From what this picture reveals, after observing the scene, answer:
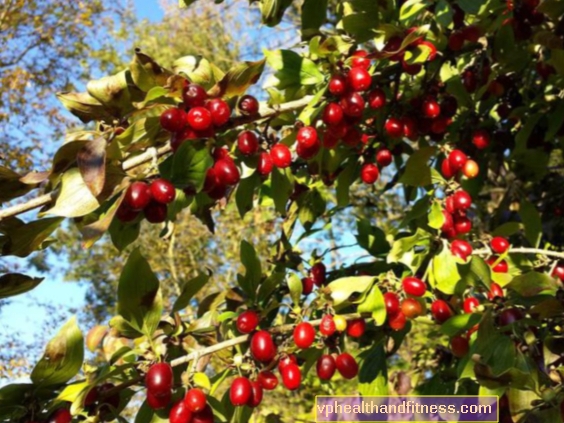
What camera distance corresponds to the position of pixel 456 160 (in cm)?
214

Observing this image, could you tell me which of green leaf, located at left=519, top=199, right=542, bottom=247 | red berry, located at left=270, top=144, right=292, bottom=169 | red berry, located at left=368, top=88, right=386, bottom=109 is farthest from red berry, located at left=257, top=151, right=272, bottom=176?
green leaf, located at left=519, top=199, right=542, bottom=247

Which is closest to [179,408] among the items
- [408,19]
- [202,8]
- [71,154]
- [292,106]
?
[71,154]

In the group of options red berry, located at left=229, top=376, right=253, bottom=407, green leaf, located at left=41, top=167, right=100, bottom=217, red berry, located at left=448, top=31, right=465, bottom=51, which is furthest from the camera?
red berry, located at left=448, top=31, right=465, bottom=51

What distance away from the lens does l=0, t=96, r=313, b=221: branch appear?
1.25 metres

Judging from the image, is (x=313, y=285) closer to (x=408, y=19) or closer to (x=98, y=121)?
(x=408, y=19)

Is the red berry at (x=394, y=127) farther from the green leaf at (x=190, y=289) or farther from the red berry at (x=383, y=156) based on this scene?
the green leaf at (x=190, y=289)

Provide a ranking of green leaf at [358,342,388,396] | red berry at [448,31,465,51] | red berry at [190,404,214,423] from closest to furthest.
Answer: red berry at [190,404,214,423] → red berry at [448,31,465,51] → green leaf at [358,342,388,396]

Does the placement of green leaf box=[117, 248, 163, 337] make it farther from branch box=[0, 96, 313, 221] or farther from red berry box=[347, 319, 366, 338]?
red berry box=[347, 319, 366, 338]

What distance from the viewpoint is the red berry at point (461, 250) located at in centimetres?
197

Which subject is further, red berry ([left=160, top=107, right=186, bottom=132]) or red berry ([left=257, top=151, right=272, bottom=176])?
red berry ([left=257, top=151, right=272, bottom=176])

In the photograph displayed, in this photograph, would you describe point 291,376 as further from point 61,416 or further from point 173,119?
point 173,119

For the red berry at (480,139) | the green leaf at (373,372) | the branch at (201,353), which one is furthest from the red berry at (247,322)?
the red berry at (480,139)

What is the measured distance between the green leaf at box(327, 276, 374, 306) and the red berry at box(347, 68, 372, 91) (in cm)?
62

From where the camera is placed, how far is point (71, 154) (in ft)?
4.32
